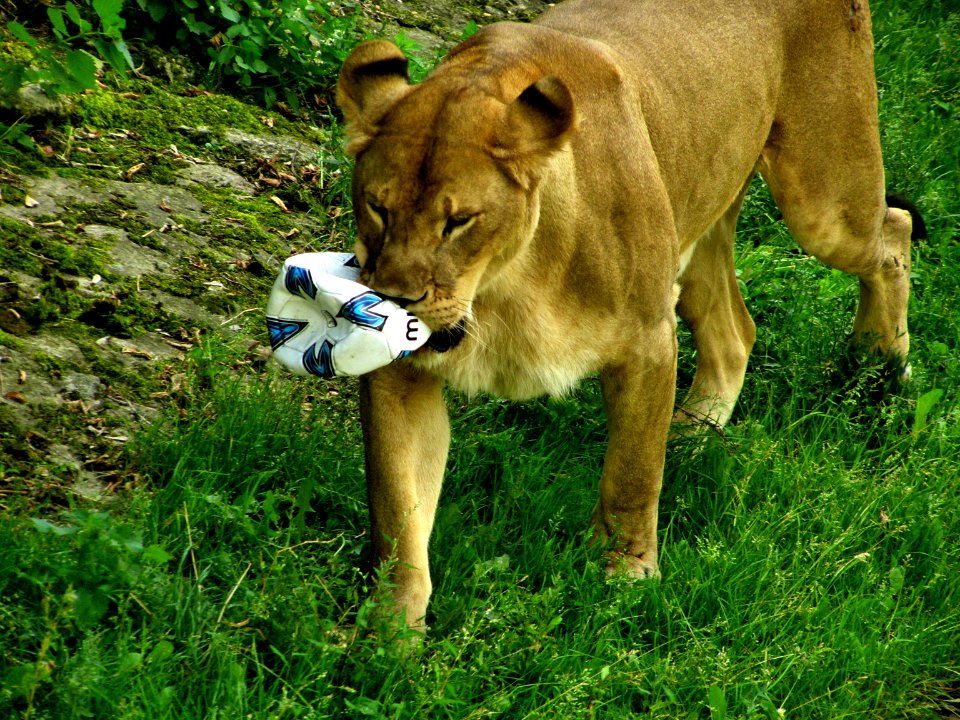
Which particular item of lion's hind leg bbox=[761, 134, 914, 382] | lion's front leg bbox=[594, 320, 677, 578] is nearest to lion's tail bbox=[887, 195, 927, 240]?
lion's hind leg bbox=[761, 134, 914, 382]

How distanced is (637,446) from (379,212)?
3.94 feet

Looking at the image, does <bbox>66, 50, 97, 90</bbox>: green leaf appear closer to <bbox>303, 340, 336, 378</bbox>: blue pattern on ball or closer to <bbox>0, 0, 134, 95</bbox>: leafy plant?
<bbox>0, 0, 134, 95</bbox>: leafy plant

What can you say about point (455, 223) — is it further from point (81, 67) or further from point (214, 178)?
point (214, 178)

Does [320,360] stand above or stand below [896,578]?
above

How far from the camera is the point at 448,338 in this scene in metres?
3.26

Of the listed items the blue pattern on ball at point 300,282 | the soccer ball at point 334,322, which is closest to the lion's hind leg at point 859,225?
the soccer ball at point 334,322

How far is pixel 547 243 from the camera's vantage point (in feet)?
11.1

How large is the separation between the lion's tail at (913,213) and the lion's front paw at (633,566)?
7.78ft

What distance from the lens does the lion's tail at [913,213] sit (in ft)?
17.9

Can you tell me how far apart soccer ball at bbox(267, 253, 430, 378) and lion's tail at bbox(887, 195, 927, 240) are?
310cm

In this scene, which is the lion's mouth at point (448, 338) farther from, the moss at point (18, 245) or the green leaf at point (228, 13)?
the green leaf at point (228, 13)

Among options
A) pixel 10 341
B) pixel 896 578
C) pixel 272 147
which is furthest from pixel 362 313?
pixel 272 147

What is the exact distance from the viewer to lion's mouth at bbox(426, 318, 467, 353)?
10.6 feet

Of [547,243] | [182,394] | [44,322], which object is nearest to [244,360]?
[182,394]
